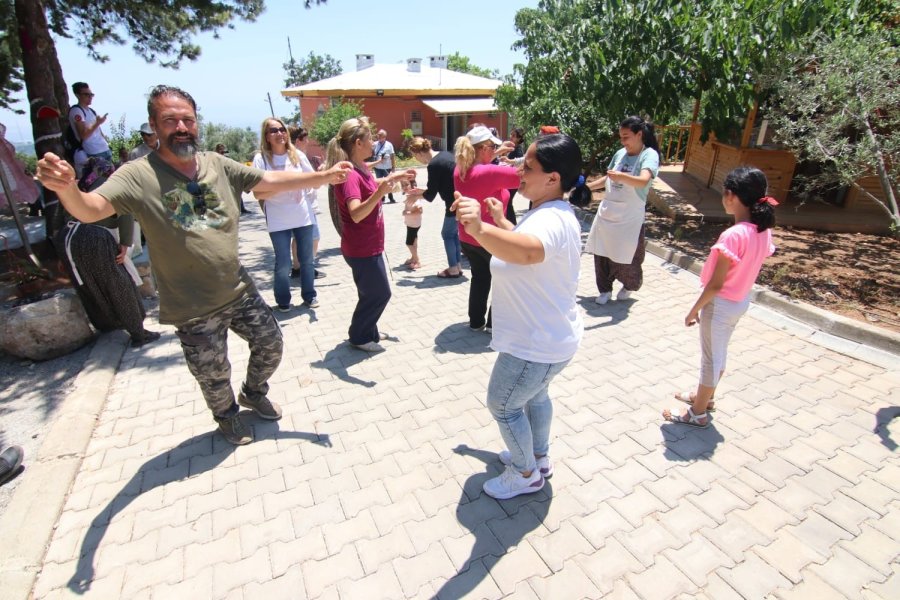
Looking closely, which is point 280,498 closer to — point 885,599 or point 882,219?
point 885,599

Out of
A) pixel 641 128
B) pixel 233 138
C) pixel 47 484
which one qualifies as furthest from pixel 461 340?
pixel 233 138

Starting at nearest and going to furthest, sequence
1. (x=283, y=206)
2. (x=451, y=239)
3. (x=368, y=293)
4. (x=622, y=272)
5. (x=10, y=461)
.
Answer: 1. (x=10, y=461)
2. (x=368, y=293)
3. (x=283, y=206)
4. (x=622, y=272)
5. (x=451, y=239)

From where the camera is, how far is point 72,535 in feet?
7.88

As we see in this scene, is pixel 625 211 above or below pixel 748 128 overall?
below

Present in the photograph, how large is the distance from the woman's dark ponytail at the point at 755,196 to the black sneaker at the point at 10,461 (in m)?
4.49

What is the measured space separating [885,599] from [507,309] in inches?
81.0

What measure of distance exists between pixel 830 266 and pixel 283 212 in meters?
6.62

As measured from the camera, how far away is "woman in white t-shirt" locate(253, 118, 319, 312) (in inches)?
188

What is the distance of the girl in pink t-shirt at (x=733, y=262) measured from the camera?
8.61 feet

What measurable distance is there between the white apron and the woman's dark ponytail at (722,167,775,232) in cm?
190

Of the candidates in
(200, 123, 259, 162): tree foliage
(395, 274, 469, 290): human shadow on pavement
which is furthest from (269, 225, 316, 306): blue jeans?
(200, 123, 259, 162): tree foliage

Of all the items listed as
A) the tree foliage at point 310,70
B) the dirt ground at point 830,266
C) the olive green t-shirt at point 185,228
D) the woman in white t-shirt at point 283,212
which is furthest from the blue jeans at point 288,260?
the tree foliage at point 310,70

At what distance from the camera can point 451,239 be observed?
19.3 feet

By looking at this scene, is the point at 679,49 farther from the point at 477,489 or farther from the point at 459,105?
the point at 459,105
